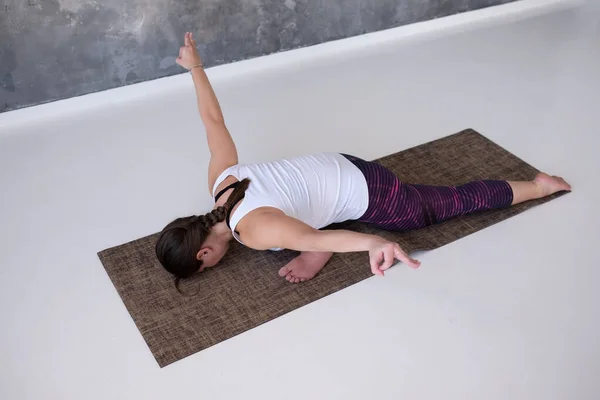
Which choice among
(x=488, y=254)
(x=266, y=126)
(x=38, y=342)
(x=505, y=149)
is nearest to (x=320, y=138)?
(x=266, y=126)

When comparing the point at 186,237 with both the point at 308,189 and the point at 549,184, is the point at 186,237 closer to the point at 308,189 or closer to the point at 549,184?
the point at 308,189

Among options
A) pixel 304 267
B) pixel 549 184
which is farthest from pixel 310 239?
pixel 549 184

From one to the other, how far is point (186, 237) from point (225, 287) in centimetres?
25

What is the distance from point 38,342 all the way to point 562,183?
2.04m

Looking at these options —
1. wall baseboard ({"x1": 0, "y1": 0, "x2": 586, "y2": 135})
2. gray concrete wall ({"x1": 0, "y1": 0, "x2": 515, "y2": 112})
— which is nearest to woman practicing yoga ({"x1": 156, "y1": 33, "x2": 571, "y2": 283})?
gray concrete wall ({"x1": 0, "y1": 0, "x2": 515, "y2": 112})

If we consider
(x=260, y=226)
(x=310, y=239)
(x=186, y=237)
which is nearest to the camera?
(x=310, y=239)

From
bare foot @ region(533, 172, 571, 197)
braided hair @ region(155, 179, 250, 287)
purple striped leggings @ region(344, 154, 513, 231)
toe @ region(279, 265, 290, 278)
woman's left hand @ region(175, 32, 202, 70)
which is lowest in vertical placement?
bare foot @ region(533, 172, 571, 197)

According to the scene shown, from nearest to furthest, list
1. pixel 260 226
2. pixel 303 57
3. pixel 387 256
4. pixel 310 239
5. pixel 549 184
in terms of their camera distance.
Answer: pixel 387 256
pixel 310 239
pixel 260 226
pixel 549 184
pixel 303 57

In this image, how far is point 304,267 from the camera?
8.27ft

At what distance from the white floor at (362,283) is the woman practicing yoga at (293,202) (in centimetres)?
16

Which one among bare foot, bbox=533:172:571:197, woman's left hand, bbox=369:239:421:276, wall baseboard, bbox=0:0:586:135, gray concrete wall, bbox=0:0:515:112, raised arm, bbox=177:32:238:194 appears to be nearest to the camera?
woman's left hand, bbox=369:239:421:276

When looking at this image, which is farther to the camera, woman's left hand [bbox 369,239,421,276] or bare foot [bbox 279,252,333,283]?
bare foot [bbox 279,252,333,283]

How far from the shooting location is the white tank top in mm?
2350

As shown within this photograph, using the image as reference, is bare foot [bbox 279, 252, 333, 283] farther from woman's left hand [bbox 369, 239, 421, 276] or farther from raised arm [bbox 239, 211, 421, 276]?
woman's left hand [bbox 369, 239, 421, 276]
